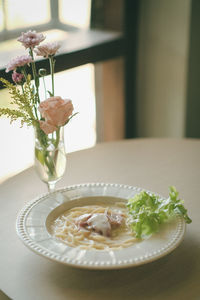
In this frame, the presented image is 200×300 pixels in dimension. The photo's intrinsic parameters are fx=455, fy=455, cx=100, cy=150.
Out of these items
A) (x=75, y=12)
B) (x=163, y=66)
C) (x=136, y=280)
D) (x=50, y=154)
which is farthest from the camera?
(x=163, y=66)

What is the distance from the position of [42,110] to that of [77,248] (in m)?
0.38

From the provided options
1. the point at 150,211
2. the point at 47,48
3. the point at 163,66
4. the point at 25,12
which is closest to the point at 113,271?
the point at 150,211

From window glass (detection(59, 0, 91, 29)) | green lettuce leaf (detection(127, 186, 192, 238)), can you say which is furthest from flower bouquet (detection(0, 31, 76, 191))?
window glass (detection(59, 0, 91, 29))

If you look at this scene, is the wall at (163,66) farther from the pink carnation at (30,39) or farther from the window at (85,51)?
the pink carnation at (30,39)

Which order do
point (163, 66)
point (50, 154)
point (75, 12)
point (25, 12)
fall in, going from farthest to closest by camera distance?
point (163, 66) → point (75, 12) → point (25, 12) → point (50, 154)

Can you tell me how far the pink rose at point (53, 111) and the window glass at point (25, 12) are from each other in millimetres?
1444

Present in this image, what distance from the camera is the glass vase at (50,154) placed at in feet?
4.41

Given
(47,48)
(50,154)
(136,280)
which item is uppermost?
(47,48)

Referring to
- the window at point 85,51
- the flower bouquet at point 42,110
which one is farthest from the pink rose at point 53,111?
the window at point 85,51

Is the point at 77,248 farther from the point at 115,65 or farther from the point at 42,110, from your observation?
the point at 115,65

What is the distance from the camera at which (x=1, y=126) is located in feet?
8.96

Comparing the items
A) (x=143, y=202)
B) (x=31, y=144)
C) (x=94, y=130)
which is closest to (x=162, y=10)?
(x=94, y=130)

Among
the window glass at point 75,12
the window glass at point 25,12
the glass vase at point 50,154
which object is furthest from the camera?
the window glass at point 75,12

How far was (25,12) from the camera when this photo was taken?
258cm
